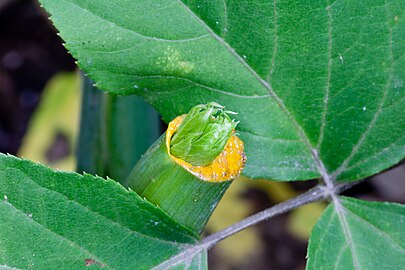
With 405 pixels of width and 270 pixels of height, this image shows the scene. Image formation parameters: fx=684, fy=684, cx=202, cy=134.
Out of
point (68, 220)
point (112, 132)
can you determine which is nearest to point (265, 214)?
point (68, 220)

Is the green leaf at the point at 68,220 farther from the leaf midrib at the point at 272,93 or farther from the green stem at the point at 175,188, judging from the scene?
the leaf midrib at the point at 272,93

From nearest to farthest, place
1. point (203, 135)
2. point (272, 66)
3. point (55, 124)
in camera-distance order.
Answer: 1. point (203, 135)
2. point (272, 66)
3. point (55, 124)

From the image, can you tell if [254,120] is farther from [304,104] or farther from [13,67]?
[13,67]

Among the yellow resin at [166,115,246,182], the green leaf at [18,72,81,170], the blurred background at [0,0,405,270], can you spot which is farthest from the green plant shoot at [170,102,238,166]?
the green leaf at [18,72,81,170]

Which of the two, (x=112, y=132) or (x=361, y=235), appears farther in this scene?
(x=112, y=132)

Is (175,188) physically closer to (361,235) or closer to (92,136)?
(361,235)

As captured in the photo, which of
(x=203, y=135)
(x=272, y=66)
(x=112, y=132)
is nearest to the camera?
(x=203, y=135)

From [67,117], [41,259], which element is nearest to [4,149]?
[67,117]
